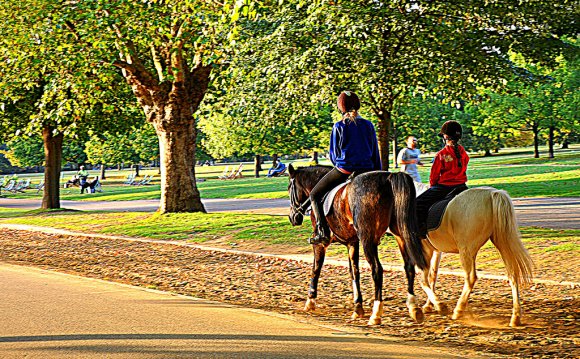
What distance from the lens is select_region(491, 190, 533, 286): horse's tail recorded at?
29.3 feet

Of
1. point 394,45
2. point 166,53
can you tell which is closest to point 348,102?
point 394,45

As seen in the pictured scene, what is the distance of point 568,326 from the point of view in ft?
28.6

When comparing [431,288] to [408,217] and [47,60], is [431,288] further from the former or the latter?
[47,60]

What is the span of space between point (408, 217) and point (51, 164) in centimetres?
2569

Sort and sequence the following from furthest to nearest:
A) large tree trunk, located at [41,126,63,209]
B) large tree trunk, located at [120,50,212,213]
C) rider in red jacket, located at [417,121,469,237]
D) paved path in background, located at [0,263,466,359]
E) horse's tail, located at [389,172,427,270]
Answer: large tree trunk, located at [41,126,63,209] < large tree trunk, located at [120,50,212,213] < rider in red jacket, located at [417,121,469,237] < horse's tail, located at [389,172,427,270] < paved path in background, located at [0,263,466,359]

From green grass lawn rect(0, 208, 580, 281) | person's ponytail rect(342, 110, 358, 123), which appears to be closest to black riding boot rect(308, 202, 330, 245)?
person's ponytail rect(342, 110, 358, 123)

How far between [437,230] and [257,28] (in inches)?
398

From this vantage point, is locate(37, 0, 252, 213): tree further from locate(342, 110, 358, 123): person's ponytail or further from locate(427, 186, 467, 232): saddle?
locate(427, 186, 467, 232): saddle

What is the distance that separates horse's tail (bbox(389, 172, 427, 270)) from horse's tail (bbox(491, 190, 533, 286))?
36.1 inches

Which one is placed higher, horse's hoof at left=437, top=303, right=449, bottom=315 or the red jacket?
the red jacket

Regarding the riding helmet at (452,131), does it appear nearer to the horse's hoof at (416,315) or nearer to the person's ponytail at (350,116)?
the person's ponytail at (350,116)

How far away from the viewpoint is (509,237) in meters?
8.98

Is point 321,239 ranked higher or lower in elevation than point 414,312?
higher

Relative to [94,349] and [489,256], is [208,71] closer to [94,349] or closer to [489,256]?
[489,256]
